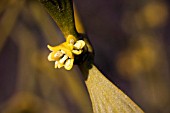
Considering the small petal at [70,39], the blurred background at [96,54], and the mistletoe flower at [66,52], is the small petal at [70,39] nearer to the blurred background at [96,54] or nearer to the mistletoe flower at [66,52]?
the mistletoe flower at [66,52]

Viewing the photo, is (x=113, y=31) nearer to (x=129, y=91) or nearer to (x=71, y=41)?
(x=129, y=91)

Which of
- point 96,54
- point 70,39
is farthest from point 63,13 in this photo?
point 96,54

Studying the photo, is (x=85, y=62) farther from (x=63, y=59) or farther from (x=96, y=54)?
(x=96, y=54)

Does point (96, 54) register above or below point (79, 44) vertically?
below

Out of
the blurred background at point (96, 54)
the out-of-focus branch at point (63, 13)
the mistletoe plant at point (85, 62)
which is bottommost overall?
the blurred background at point (96, 54)

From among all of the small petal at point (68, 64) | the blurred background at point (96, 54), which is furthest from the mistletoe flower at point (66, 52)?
the blurred background at point (96, 54)

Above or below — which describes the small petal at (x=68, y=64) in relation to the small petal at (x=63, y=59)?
below

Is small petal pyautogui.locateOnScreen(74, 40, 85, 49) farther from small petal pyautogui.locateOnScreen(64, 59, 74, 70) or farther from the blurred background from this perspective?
the blurred background
